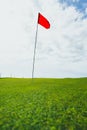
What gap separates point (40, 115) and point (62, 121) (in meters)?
1.51

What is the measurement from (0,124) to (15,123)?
73 centimetres

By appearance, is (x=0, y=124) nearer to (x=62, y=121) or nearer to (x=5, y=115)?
(x=5, y=115)

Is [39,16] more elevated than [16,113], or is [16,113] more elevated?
[39,16]

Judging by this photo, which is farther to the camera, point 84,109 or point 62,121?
point 84,109

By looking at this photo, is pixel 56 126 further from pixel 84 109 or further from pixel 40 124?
pixel 84 109

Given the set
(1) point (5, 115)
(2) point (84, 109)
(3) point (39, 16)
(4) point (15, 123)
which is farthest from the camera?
(3) point (39, 16)

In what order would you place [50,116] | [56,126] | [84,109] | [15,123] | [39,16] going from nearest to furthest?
[56,126] < [15,123] < [50,116] < [84,109] < [39,16]

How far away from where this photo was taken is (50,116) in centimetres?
982

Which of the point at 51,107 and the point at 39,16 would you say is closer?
the point at 51,107

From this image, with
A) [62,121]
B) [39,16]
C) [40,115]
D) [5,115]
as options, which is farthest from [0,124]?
[39,16]

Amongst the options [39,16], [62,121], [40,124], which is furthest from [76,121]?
[39,16]

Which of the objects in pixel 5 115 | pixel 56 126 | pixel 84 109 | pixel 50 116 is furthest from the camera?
pixel 84 109

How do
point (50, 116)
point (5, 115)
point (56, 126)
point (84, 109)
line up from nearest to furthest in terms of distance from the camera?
point (56, 126) < point (50, 116) < point (5, 115) < point (84, 109)

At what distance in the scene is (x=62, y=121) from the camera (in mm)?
9039
